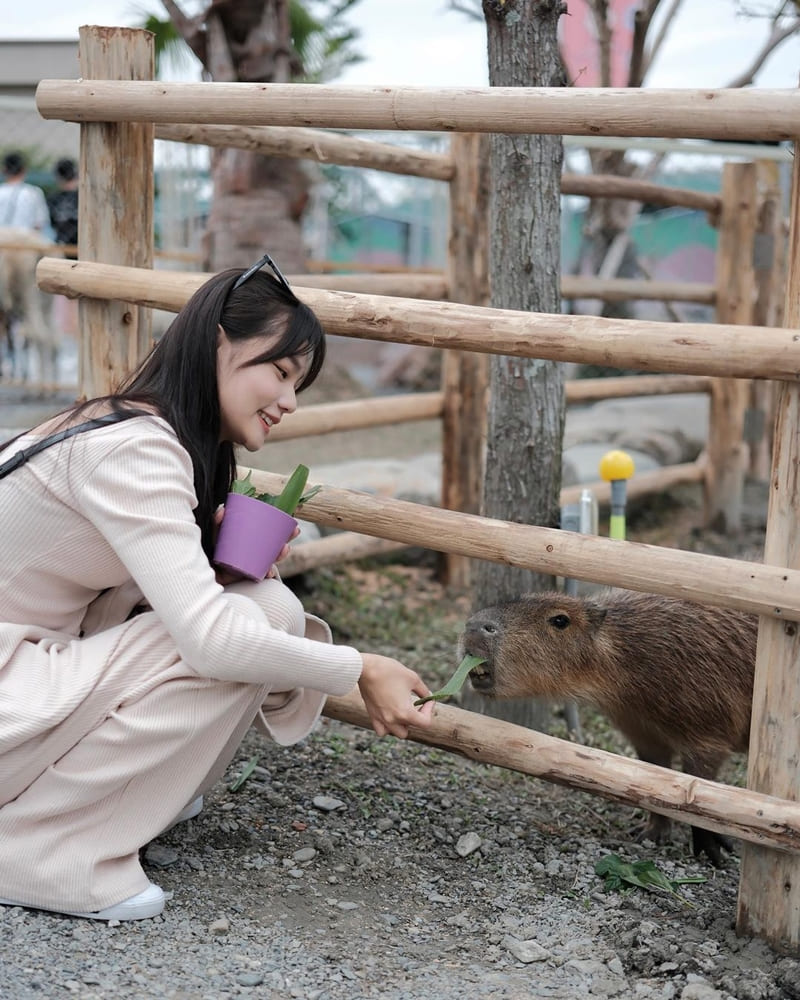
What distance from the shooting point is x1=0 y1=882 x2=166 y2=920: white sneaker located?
2367 mm

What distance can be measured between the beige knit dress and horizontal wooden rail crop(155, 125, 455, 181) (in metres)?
1.52

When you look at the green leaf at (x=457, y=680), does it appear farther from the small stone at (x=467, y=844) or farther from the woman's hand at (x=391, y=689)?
the small stone at (x=467, y=844)

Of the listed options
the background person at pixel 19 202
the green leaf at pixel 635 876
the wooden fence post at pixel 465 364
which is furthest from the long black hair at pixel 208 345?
the background person at pixel 19 202

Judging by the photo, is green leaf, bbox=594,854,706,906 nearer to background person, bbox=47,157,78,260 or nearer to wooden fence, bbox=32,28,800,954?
wooden fence, bbox=32,28,800,954

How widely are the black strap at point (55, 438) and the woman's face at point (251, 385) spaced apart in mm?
204

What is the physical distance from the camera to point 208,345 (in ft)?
7.70

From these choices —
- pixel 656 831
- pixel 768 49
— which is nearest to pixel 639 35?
pixel 768 49

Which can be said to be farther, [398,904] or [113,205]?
[113,205]

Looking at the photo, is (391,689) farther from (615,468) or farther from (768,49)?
(768,49)

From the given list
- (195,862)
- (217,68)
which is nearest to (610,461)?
(195,862)

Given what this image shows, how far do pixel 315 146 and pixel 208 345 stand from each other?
219 centimetres

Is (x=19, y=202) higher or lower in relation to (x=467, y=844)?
higher

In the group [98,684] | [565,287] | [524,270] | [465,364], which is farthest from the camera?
[565,287]

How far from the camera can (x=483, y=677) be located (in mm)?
3162
